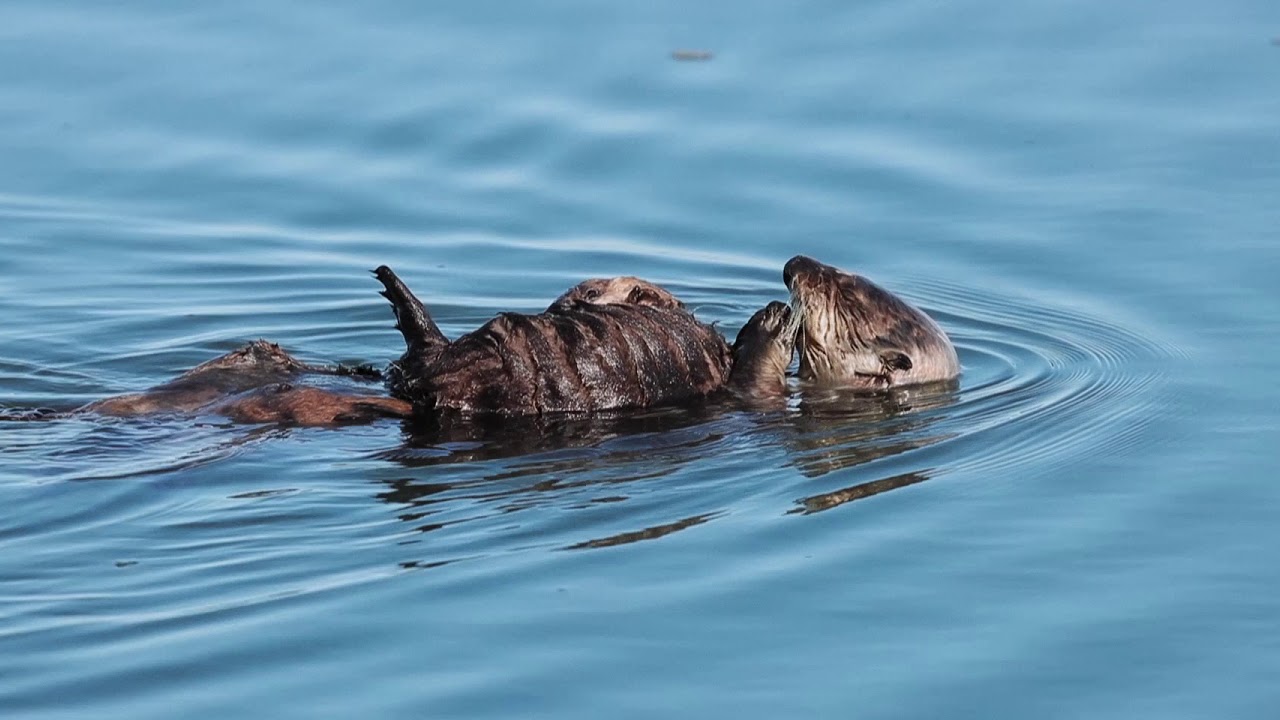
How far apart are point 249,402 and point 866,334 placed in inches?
99.5

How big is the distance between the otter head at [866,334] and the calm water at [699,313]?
0.71 ft

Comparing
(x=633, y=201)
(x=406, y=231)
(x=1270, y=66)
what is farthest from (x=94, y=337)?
(x=1270, y=66)

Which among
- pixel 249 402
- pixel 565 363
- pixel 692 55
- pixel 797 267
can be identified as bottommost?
pixel 249 402

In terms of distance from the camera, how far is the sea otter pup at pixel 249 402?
7348 mm

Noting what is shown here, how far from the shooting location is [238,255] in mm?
10148

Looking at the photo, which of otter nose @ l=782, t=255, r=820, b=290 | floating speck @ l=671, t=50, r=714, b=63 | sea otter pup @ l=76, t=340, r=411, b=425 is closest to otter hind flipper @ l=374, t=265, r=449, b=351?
sea otter pup @ l=76, t=340, r=411, b=425

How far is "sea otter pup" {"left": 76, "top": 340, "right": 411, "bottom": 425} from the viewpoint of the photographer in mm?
7348

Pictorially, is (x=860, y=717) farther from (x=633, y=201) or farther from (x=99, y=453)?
(x=633, y=201)

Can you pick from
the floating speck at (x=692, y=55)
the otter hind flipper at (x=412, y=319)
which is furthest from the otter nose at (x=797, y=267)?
the floating speck at (x=692, y=55)

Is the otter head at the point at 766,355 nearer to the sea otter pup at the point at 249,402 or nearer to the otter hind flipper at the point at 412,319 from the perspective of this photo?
the otter hind flipper at the point at 412,319

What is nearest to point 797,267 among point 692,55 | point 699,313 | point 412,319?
point 699,313

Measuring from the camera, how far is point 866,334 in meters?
8.26

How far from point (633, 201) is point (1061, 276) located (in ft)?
7.55

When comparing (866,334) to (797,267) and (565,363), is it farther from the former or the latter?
(565,363)
